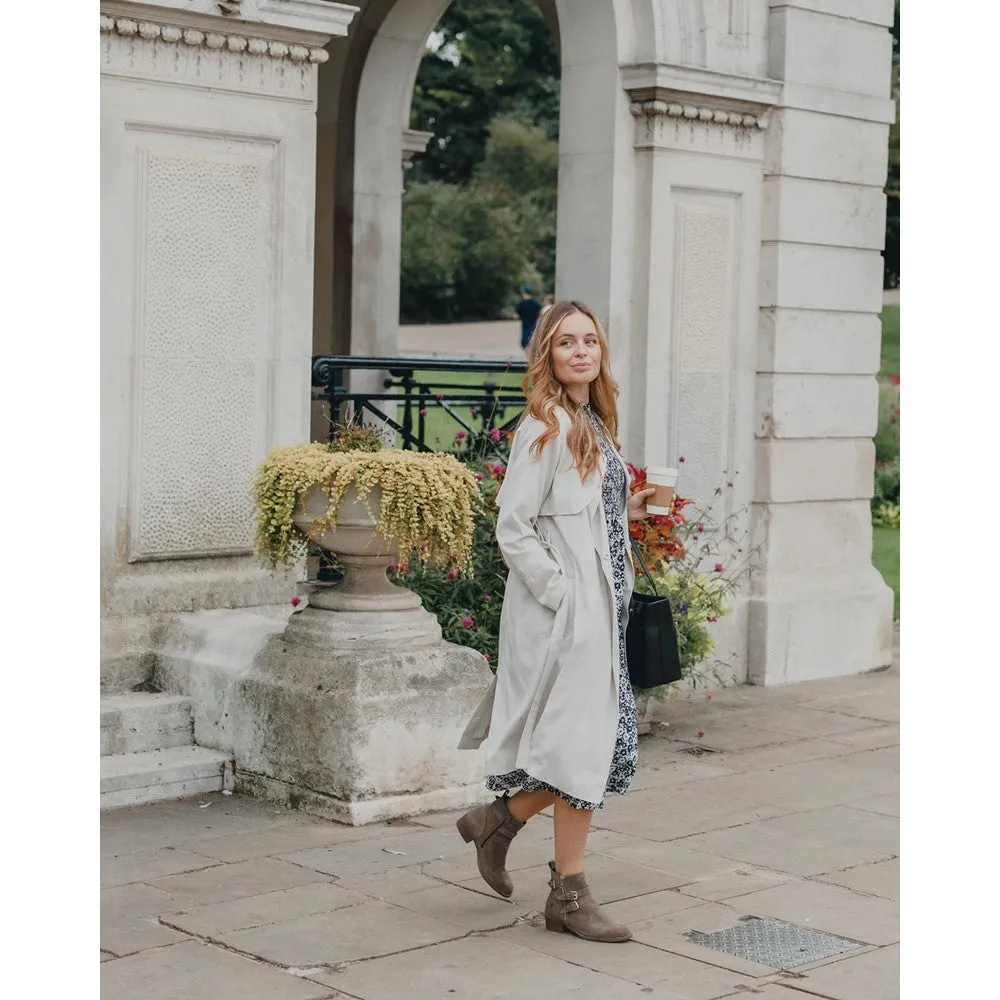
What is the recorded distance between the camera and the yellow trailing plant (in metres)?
6.55

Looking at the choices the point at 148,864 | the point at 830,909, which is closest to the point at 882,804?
the point at 830,909

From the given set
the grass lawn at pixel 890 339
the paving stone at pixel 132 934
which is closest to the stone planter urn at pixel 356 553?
the paving stone at pixel 132 934

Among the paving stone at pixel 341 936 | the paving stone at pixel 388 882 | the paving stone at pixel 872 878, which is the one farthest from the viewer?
the paving stone at pixel 872 878

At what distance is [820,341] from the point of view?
10.2 meters

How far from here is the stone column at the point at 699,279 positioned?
935cm

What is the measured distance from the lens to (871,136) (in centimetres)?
1045

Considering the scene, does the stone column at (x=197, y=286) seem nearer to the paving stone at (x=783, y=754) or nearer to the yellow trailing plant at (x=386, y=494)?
the yellow trailing plant at (x=386, y=494)

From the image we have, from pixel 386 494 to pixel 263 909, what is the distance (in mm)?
1739

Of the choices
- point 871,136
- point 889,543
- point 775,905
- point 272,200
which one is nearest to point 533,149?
point 889,543

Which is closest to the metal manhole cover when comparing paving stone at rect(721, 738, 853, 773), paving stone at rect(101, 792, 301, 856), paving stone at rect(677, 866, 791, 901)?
paving stone at rect(677, 866, 791, 901)

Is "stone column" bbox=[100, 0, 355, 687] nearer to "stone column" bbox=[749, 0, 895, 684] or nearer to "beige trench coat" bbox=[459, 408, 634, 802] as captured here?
"beige trench coat" bbox=[459, 408, 634, 802]

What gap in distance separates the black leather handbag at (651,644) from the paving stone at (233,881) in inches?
56.0

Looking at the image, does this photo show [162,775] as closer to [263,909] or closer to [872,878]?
[263,909]

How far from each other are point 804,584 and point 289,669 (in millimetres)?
4340
